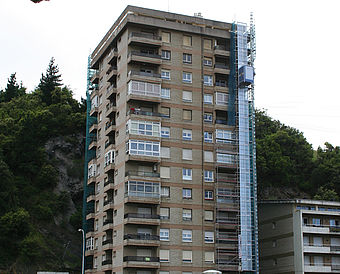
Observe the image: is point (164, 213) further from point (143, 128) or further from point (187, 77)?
point (187, 77)

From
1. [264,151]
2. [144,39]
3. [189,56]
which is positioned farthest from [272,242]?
[144,39]

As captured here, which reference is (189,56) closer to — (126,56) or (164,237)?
(126,56)

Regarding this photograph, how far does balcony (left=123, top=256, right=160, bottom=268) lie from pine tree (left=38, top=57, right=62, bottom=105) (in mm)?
56040

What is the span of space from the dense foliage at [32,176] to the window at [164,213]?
73.6 feet

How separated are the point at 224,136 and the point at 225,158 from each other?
9.54ft

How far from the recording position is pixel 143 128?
62.8 metres

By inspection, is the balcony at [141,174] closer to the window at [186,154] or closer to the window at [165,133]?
the window at [186,154]

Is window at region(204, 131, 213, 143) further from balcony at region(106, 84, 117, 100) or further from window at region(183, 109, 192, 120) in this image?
balcony at region(106, 84, 117, 100)

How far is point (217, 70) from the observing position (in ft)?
224

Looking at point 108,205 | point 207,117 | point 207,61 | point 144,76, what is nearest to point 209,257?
point 108,205

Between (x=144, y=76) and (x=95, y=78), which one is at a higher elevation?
(x=95, y=78)

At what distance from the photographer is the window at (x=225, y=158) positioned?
65.0m

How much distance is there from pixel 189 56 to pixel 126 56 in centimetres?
791

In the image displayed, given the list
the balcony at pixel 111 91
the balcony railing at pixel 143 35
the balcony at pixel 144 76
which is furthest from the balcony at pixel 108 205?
the balcony railing at pixel 143 35
